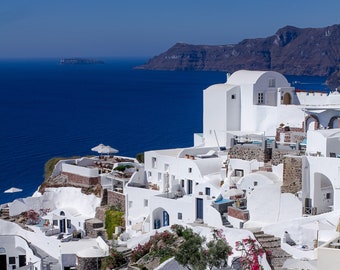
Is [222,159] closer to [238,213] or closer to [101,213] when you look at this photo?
[238,213]

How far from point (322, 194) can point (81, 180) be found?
49.2 ft

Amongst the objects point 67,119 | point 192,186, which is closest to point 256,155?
point 192,186

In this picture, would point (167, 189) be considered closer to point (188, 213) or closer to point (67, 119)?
point (188, 213)

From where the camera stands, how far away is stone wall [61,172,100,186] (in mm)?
36969

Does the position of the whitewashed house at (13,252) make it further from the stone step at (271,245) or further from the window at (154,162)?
the stone step at (271,245)

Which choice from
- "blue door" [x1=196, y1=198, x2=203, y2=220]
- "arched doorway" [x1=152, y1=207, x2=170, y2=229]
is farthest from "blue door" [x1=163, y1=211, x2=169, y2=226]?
"blue door" [x1=196, y1=198, x2=203, y2=220]

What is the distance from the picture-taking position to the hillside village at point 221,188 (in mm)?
27328

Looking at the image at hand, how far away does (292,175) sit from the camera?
91.7ft

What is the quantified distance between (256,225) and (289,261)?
17.1ft

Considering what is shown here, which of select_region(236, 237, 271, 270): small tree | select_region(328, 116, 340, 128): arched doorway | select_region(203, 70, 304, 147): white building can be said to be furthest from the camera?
select_region(203, 70, 304, 147): white building

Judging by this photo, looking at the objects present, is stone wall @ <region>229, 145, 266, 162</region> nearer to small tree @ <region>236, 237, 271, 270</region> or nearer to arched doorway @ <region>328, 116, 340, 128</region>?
arched doorway @ <region>328, 116, 340, 128</region>

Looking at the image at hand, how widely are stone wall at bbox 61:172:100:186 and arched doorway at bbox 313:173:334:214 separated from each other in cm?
1367

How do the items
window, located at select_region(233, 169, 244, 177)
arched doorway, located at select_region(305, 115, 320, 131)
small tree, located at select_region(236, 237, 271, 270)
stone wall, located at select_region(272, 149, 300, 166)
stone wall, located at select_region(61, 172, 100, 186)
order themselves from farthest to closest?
stone wall, located at select_region(61, 172, 100, 186) < arched doorway, located at select_region(305, 115, 320, 131) < window, located at select_region(233, 169, 244, 177) < stone wall, located at select_region(272, 149, 300, 166) < small tree, located at select_region(236, 237, 271, 270)

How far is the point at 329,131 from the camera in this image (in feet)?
97.6
